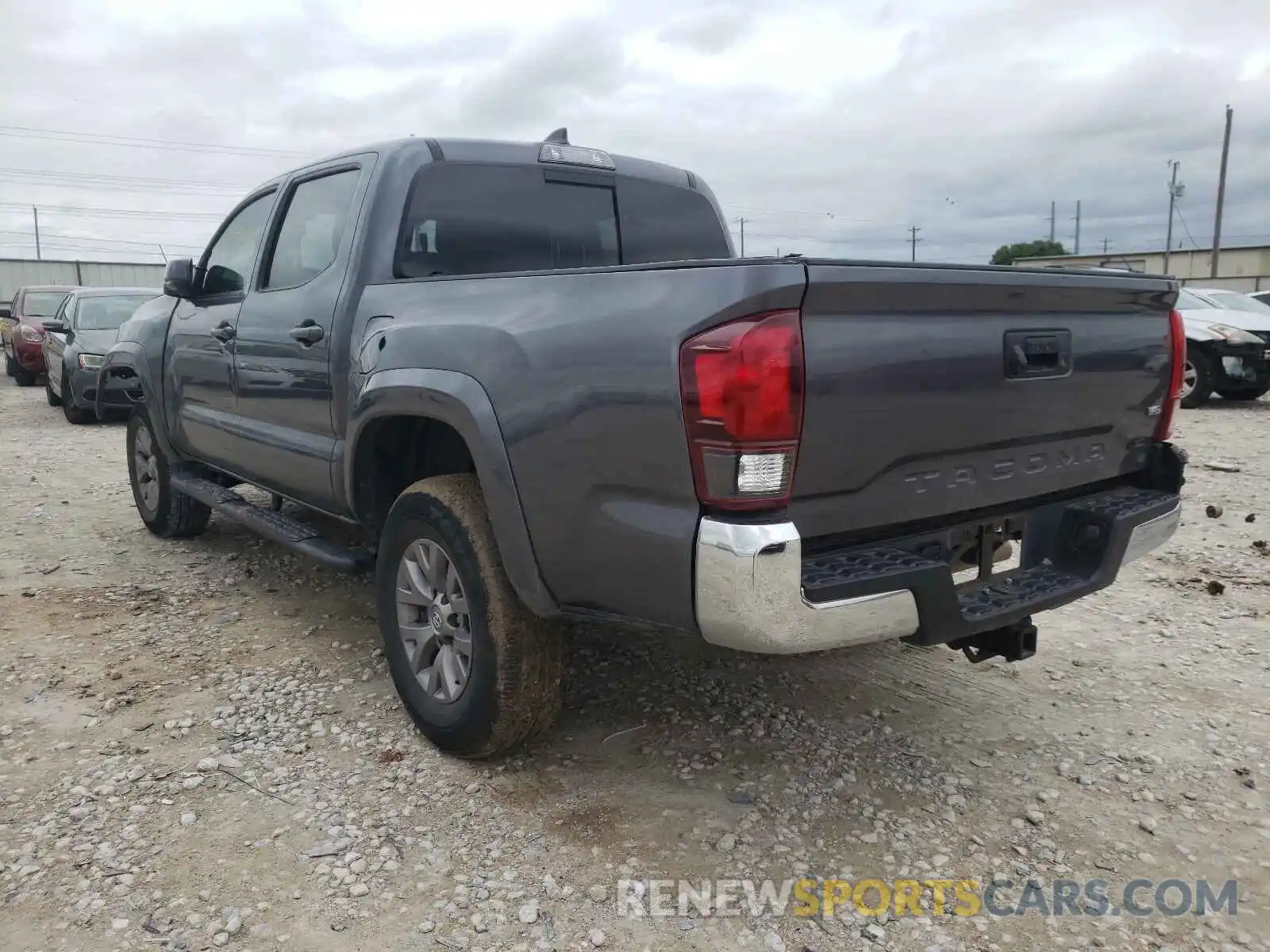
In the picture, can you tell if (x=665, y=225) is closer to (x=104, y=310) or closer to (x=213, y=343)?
(x=213, y=343)

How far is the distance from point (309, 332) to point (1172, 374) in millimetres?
3022

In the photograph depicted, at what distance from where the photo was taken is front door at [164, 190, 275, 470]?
4.50 metres

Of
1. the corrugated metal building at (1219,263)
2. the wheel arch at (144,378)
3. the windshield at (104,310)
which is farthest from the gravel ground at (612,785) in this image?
the corrugated metal building at (1219,263)

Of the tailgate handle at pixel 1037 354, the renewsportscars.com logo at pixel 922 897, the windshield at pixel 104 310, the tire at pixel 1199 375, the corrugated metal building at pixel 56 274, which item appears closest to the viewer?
the renewsportscars.com logo at pixel 922 897

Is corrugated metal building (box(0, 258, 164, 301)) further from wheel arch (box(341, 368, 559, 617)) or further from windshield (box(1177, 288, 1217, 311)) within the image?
A: wheel arch (box(341, 368, 559, 617))

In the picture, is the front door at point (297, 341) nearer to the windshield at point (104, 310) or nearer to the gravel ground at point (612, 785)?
the gravel ground at point (612, 785)

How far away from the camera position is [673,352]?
2260mm

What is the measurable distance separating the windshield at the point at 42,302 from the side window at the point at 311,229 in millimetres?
14090

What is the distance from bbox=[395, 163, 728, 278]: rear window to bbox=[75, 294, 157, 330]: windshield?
9988 mm

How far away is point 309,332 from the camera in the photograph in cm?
367

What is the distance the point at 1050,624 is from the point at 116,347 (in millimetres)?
5345

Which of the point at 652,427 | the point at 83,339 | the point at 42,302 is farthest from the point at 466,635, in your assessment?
the point at 42,302

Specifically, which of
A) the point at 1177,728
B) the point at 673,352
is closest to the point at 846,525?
the point at 673,352

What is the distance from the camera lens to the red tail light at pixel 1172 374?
3.19 meters
